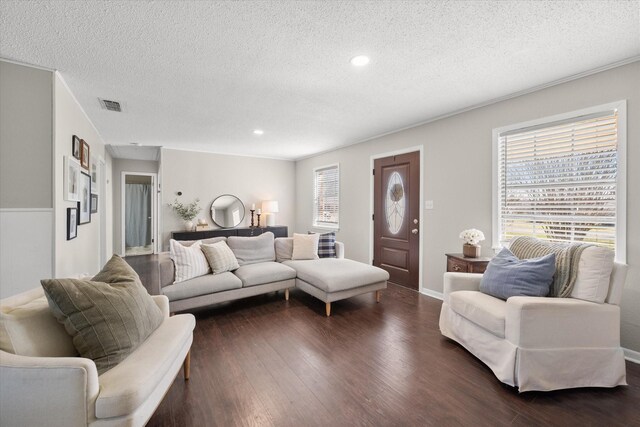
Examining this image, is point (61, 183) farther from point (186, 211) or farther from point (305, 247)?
point (186, 211)

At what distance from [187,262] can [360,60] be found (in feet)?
8.59

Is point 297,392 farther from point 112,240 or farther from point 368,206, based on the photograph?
point 112,240

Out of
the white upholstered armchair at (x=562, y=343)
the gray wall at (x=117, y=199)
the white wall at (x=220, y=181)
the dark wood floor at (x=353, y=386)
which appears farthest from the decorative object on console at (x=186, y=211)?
the white upholstered armchair at (x=562, y=343)

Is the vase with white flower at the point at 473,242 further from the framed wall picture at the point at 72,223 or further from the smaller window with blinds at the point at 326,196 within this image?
the framed wall picture at the point at 72,223

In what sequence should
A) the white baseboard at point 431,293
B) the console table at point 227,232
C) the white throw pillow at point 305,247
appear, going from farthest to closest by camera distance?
1. the console table at point 227,232
2. the white throw pillow at point 305,247
3. the white baseboard at point 431,293

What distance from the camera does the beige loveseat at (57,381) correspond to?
1049mm

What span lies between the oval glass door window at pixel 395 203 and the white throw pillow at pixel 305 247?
1.25m

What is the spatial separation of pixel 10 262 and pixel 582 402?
4.13 m

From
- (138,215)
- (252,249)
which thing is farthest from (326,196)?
(138,215)

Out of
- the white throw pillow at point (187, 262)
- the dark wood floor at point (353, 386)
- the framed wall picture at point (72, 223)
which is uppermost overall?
the framed wall picture at point (72, 223)

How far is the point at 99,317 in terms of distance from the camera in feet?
4.29

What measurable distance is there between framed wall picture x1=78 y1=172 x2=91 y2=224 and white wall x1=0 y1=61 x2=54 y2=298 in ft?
2.75

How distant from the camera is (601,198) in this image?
2344 mm

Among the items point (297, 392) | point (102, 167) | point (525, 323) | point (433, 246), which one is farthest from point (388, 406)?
point (102, 167)
